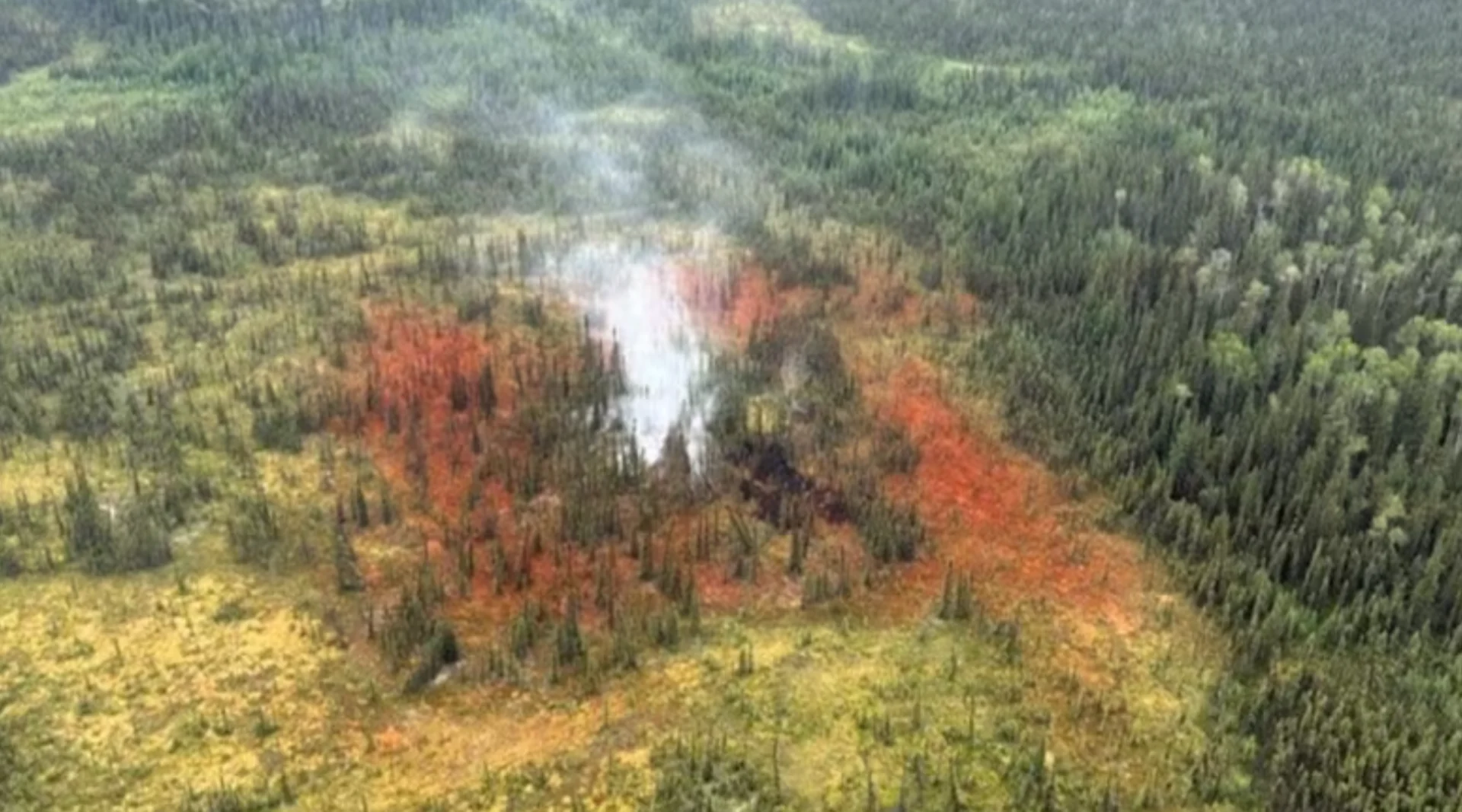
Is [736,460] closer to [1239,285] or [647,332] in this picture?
[647,332]

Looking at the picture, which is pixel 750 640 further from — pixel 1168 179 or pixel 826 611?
pixel 1168 179

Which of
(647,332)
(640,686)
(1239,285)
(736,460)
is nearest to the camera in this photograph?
(640,686)

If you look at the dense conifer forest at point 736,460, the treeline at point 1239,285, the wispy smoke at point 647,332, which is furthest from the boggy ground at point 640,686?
the wispy smoke at point 647,332

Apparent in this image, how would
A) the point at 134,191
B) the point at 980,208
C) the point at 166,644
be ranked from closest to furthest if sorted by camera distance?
the point at 166,644 < the point at 980,208 < the point at 134,191

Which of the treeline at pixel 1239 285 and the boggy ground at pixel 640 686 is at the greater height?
the treeline at pixel 1239 285

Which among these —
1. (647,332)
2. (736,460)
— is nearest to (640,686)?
(736,460)

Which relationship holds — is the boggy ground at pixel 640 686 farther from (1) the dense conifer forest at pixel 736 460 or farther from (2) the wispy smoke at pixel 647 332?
(2) the wispy smoke at pixel 647 332

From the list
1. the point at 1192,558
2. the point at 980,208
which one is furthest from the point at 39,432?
the point at 980,208

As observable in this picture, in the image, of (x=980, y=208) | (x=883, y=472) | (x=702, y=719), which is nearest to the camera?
(x=702, y=719)
